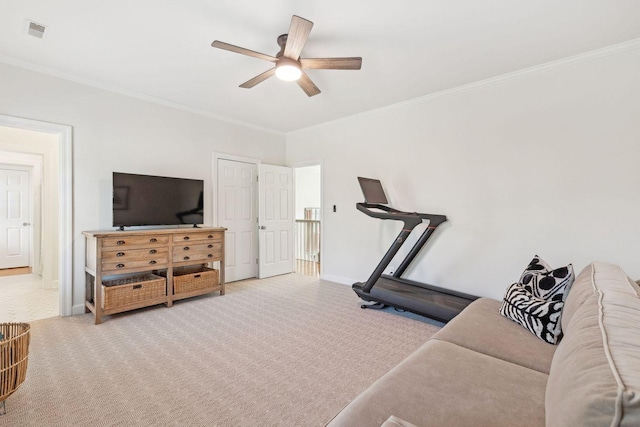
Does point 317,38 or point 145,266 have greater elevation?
point 317,38

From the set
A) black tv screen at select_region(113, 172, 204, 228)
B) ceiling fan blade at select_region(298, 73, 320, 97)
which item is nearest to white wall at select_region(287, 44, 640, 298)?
ceiling fan blade at select_region(298, 73, 320, 97)

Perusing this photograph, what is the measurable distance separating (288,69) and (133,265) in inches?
103

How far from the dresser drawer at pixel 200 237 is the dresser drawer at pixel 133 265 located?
0.83 feet

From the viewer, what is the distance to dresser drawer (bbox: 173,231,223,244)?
11.7 ft

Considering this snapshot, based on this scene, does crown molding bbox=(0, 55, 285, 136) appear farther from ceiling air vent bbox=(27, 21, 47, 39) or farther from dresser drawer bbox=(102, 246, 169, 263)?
dresser drawer bbox=(102, 246, 169, 263)

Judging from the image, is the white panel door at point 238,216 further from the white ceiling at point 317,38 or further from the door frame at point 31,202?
the door frame at point 31,202

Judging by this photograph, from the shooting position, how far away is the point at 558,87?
288 centimetres

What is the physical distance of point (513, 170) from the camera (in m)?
3.13

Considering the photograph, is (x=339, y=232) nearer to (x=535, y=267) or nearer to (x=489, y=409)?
(x=535, y=267)

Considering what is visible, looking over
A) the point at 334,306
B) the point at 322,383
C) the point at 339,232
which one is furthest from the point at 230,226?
the point at 322,383

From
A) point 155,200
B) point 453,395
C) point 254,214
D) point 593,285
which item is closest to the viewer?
point 453,395

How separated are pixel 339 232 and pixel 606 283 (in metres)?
3.43

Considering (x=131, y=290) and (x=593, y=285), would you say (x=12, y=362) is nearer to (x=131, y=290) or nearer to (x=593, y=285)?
(x=131, y=290)

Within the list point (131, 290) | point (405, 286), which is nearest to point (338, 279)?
point (405, 286)
